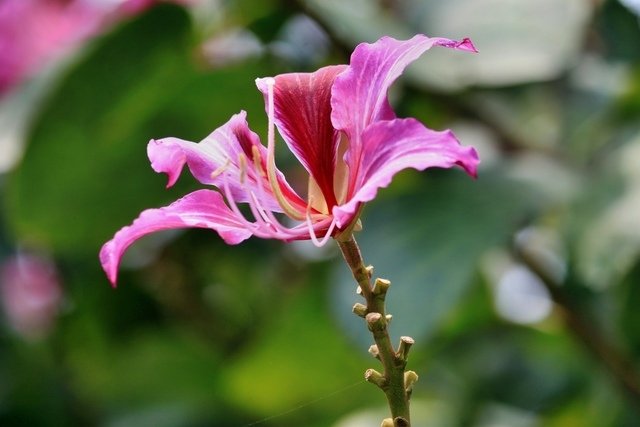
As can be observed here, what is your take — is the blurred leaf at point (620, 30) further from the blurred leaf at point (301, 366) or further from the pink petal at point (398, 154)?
the pink petal at point (398, 154)

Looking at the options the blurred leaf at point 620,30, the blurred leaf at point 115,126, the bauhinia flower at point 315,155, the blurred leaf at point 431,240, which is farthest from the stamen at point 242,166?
the blurred leaf at point 620,30

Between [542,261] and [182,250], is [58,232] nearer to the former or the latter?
[182,250]

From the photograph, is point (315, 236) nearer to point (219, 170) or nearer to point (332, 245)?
point (219, 170)

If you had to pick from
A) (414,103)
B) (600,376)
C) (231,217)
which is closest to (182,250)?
(414,103)

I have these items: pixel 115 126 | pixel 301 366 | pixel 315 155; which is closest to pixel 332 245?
pixel 301 366

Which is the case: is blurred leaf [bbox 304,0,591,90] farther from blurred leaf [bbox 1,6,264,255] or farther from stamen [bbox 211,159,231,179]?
stamen [bbox 211,159,231,179]

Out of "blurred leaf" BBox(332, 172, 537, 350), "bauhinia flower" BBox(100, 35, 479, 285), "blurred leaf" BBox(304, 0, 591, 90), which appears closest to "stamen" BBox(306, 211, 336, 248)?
"bauhinia flower" BBox(100, 35, 479, 285)
